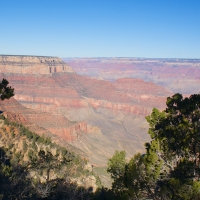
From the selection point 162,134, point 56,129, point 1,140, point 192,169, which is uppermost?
point 162,134

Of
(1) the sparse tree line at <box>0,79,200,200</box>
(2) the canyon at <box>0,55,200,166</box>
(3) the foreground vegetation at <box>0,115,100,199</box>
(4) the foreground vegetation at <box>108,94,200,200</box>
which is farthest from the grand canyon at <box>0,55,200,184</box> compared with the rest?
(4) the foreground vegetation at <box>108,94,200,200</box>

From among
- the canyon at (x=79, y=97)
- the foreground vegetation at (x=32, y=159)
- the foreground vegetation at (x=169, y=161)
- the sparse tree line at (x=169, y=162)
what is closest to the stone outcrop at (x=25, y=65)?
the canyon at (x=79, y=97)

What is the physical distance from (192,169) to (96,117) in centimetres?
11862

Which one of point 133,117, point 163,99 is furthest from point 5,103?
point 163,99

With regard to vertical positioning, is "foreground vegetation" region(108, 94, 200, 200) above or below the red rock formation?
above

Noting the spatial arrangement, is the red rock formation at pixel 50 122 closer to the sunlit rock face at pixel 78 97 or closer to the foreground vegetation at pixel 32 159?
the sunlit rock face at pixel 78 97

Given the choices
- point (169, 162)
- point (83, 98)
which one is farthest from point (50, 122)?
point (83, 98)

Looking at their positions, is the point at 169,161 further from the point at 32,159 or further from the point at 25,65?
the point at 25,65

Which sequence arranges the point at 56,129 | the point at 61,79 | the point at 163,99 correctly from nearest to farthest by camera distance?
1. the point at 56,129
2. the point at 163,99
3. the point at 61,79

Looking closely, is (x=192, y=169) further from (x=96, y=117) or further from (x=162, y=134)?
(x=96, y=117)

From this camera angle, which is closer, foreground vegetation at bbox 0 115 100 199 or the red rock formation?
foreground vegetation at bbox 0 115 100 199

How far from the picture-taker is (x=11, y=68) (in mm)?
160125

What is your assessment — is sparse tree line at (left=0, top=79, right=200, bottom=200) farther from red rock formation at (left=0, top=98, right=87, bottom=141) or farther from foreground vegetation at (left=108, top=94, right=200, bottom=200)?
red rock formation at (left=0, top=98, right=87, bottom=141)

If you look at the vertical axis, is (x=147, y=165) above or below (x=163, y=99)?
above
